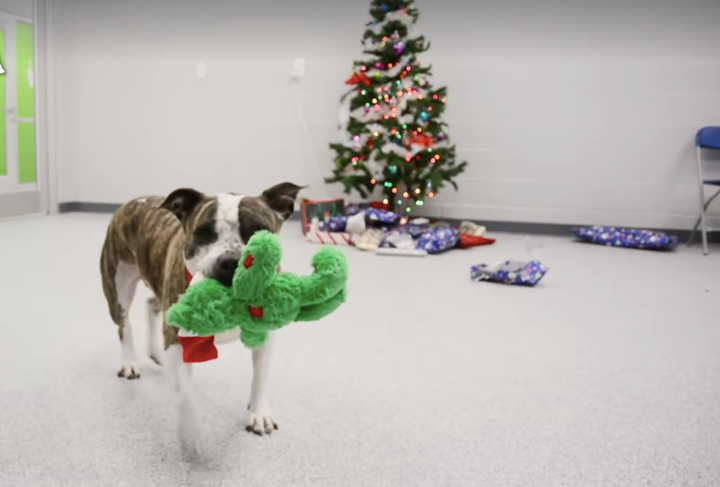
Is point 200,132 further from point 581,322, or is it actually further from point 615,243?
point 581,322

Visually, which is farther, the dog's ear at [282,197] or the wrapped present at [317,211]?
the wrapped present at [317,211]

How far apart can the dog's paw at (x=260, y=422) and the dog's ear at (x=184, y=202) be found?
506mm

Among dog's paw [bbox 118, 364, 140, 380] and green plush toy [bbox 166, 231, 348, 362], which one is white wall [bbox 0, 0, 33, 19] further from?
green plush toy [bbox 166, 231, 348, 362]

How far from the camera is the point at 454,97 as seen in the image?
6.46 meters

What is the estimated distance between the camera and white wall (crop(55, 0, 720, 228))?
19.7 feet

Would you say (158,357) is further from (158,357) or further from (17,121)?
(17,121)

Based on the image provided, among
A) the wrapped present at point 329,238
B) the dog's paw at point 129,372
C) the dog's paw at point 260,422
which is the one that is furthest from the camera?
the wrapped present at point 329,238

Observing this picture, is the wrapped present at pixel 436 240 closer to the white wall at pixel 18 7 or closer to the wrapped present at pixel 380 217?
the wrapped present at pixel 380 217

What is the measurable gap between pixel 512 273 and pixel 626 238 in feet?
7.23

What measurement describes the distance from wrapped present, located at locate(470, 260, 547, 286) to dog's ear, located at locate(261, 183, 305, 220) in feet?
7.62

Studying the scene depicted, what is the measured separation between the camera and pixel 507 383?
206 cm

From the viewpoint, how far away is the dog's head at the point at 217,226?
4.53 feet

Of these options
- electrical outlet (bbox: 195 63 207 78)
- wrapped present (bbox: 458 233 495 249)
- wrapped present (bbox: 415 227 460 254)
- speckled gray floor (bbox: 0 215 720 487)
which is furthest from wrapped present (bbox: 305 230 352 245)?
electrical outlet (bbox: 195 63 207 78)

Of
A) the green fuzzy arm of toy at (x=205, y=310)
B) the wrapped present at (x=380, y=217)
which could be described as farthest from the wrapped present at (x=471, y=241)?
the green fuzzy arm of toy at (x=205, y=310)
